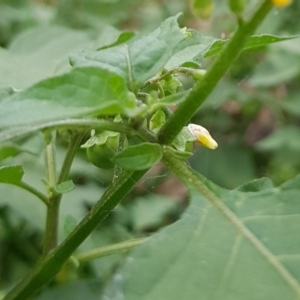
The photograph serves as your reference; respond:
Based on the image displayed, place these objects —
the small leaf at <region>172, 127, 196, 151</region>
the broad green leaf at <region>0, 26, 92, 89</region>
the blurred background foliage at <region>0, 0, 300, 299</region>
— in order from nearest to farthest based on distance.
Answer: the small leaf at <region>172, 127, 196, 151</region> < the broad green leaf at <region>0, 26, 92, 89</region> < the blurred background foliage at <region>0, 0, 300, 299</region>

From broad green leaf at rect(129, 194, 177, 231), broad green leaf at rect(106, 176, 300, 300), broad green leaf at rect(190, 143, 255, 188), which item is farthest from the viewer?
broad green leaf at rect(190, 143, 255, 188)

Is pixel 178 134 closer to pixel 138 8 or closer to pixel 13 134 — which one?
pixel 13 134

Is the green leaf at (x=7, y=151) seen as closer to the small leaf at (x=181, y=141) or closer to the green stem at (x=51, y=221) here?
the green stem at (x=51, y=221)

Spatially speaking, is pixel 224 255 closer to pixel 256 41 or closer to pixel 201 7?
pixel 256 41

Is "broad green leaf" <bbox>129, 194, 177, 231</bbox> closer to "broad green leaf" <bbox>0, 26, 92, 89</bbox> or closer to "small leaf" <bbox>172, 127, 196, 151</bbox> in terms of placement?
"broad green leaf" <bbox>0, 26, 92, 89</bbox>

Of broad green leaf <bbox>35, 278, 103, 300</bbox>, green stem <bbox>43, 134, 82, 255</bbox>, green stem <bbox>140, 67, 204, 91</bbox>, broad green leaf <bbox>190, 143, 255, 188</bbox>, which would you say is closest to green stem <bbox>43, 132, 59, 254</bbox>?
green stem <bbox>43, 134, 82, 255</bbox>

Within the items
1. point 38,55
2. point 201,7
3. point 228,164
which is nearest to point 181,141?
point 201,7

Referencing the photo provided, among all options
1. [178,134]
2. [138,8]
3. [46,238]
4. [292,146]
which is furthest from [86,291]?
[138,8]

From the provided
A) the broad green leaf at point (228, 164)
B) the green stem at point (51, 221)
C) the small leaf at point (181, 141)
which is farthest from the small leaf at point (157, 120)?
the broad green leaf at point (228, 164)
